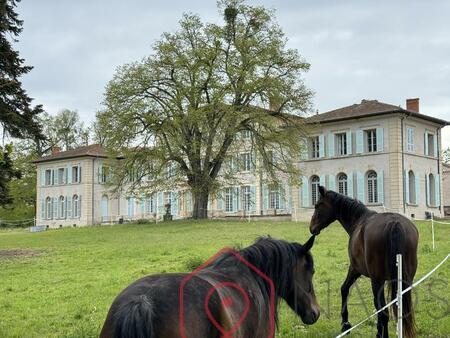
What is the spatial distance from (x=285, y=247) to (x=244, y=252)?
385mm

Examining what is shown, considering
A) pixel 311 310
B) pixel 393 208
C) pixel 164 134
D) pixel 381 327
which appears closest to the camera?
pixel 311 310

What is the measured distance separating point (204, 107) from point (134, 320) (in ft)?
114

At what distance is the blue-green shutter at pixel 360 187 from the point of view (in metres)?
43.2

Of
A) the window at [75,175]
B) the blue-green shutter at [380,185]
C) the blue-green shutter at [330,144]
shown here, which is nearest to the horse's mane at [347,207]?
the blue-green shutter at [380,185]

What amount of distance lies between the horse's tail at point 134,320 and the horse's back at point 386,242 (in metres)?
4.30

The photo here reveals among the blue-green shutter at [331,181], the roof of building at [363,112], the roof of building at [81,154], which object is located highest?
the roof of building at [363,112]

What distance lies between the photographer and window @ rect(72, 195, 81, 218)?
61.8 m

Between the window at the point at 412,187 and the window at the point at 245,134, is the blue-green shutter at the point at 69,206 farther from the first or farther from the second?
the window at the point at 412,187

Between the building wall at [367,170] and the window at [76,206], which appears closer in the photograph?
the building wall at [367,170]

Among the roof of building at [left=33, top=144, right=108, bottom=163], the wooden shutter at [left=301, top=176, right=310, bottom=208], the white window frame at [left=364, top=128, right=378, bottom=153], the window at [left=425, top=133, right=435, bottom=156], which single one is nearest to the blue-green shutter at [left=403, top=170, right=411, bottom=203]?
the white window frame at [left=364, top=128, right=378, bottom=153]

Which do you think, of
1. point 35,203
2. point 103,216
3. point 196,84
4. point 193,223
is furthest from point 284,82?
point 35,203

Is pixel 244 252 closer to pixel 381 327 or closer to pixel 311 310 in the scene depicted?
pixel 311 310

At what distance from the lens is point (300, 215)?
1766 inches

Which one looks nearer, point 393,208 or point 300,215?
point 393,208
